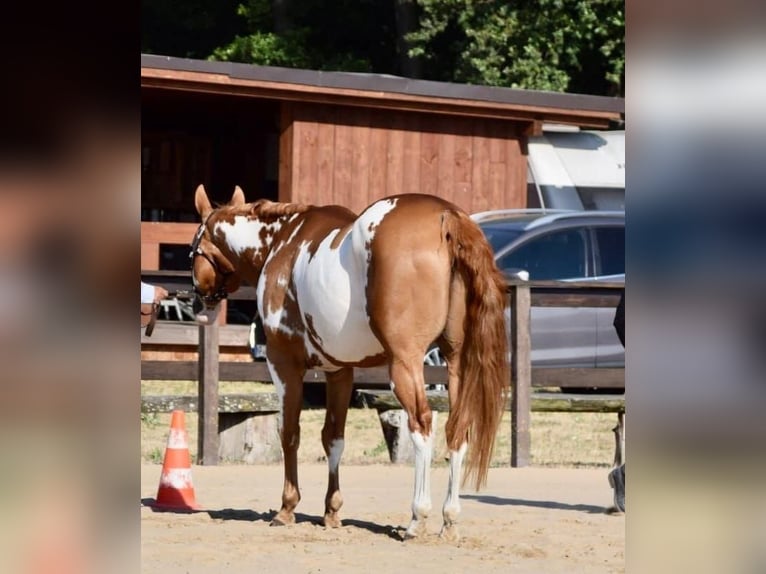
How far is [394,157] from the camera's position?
1612 cm

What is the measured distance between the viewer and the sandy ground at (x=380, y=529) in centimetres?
627

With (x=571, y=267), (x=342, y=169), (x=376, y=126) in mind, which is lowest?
(x=571, y=267)

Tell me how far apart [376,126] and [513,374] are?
20.2ft

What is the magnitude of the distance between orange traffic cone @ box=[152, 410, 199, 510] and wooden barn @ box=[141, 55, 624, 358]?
675cm

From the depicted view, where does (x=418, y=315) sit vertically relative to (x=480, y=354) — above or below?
above

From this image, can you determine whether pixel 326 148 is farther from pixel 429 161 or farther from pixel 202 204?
pixel 202 204

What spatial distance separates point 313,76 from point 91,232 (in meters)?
13.8

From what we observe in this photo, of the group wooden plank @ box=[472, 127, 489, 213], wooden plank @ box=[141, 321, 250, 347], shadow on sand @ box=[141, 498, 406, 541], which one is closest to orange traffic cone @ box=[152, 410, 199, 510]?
shadow on sand @ box=[141, 498, 406, 541]

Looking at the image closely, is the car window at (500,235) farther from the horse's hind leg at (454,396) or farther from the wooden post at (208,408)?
the horse's hind leg at (454,396)

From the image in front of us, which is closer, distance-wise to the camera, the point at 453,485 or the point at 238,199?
the point at 453,485

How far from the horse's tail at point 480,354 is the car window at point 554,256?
21.1 feet

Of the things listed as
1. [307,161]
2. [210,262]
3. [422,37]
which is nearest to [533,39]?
[422,37]

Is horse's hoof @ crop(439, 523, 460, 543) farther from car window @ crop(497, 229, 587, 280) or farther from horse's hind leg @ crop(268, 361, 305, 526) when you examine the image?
car window @ crop(497, 229, 587, 280)

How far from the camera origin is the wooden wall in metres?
15.7
